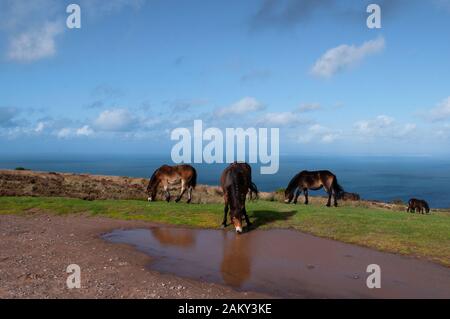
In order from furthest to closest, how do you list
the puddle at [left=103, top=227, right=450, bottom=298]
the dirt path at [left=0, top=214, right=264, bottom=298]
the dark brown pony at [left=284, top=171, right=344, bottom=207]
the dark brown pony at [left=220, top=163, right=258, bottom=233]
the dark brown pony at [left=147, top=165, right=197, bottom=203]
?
the dark brown pony at [left=147, top=165, right=197, bottom=203]
the dark brown pony at [left=284, top=171, right=344, bottom=207]
the dark brown pony at [left=220, top=163, right=258, bottom=233]
the puddle at [left=103, top=227, right=450, bottom=298]
the dirt path at [left=0, top=214, right=264, bottom=298]

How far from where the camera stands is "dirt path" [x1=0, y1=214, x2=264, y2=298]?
825 centimetres

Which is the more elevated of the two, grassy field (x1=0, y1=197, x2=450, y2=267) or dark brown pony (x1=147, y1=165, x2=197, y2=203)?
dark brown pony (x1=147, y1=165, x2=197, y2=203)

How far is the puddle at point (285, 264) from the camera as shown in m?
8.84

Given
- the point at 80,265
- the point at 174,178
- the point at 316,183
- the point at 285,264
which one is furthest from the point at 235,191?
the point at 316,183

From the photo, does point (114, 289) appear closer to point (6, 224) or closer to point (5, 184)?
point (6, 224)

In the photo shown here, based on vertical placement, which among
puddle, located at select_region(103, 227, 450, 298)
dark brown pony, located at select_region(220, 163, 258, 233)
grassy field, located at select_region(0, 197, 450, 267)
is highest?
dark brown pony, located at select_region(220, 163, 258, 233)

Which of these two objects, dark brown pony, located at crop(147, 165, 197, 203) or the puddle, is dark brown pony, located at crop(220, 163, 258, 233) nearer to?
the puddle

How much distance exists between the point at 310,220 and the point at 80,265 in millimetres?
9226

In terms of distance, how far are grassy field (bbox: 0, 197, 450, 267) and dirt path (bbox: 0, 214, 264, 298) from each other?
298 centimetres

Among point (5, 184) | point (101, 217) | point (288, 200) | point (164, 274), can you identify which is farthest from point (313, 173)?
point (5, 184)

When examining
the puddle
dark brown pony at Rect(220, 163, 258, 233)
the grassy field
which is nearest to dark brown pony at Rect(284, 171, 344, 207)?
the grassy field

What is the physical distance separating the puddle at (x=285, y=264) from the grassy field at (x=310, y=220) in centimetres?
89

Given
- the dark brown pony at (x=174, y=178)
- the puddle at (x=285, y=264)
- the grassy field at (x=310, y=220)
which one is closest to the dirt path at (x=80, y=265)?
the puddle at (x=285, y=264)

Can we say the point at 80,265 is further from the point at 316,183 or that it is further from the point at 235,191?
the point at 316,183
